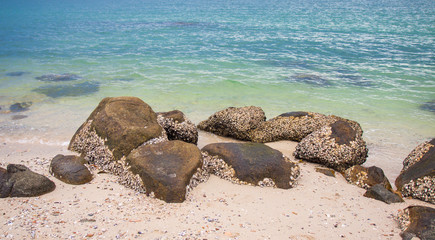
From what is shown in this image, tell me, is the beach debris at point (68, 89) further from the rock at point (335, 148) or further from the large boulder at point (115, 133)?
the rock at point (335, 148)

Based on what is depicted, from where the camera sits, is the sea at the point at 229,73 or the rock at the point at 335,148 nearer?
the rock at the point at 335,148

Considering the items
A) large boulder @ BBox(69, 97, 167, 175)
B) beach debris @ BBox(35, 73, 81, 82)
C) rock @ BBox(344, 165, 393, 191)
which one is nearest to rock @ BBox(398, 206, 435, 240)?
rock @ BBox(344, 165, 393, 191)

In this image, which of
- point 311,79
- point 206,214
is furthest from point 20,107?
point 311,79

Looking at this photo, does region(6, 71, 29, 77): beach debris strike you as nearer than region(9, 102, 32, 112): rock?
No

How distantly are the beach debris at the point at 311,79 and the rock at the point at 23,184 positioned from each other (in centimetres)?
1045

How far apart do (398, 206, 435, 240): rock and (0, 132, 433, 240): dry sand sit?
13 centimetres

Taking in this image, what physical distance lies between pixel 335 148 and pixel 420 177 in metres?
1.47

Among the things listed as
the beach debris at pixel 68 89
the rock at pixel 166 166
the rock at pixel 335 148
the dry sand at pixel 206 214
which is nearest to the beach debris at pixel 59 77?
the beach debris at pixel 68 89

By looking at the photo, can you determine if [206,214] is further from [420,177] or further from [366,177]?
[420,177]

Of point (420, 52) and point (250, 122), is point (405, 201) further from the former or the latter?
point (420, 52)

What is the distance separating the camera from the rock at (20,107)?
10.2 metres

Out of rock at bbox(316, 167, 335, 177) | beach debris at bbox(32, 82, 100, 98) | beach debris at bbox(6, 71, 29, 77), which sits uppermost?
rock at bbox(316, 167, 335, 177)

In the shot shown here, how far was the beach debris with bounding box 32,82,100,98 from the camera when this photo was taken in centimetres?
1183

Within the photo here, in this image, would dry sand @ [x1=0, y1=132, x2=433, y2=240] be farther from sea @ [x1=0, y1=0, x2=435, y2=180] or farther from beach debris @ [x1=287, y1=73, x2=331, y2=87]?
beach debris @ [x1=287, y1=73, x2=331, y2=87]
